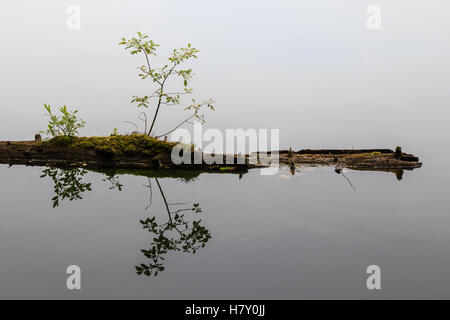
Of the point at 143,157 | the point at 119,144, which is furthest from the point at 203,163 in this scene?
the point at 119,144

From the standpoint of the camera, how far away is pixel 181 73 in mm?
11219

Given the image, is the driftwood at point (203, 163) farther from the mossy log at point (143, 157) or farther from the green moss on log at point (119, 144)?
the green moss on log at point (119, 144)

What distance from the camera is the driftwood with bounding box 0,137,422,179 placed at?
1059 cm

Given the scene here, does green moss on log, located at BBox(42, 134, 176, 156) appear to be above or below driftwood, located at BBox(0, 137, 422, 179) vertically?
above

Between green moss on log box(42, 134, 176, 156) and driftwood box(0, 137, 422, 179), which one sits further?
green moss on log box(42, 134, 176, 156)

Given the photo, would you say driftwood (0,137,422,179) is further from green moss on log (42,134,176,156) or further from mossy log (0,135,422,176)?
green moss on log (42,134,176,156)

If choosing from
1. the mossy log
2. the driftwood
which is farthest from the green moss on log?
the driftwood

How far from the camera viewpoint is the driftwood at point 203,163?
1059 cm

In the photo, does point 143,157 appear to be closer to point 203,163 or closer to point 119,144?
point 119,144

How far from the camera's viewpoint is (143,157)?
35.2 ft

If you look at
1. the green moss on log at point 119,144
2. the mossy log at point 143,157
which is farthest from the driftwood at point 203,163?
the green moss on log at point 119,144

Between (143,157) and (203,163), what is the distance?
1616mm

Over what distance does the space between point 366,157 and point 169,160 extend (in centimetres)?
522

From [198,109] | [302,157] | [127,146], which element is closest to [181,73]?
[198,109]
